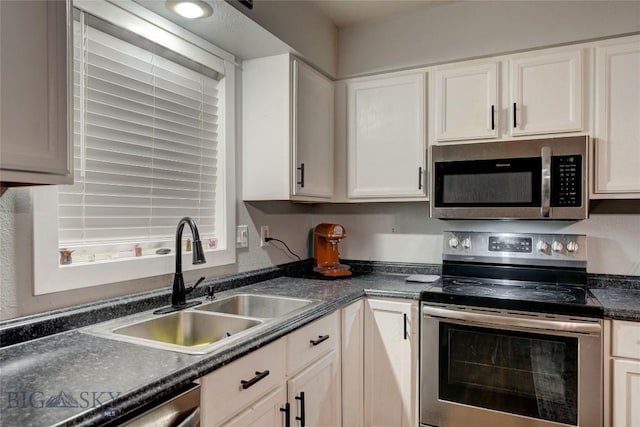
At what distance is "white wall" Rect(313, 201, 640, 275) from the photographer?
7.25 feet

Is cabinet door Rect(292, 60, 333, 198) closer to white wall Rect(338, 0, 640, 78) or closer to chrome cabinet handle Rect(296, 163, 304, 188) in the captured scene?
chrome cabinet handle Rect(296, 163, 304, 188)

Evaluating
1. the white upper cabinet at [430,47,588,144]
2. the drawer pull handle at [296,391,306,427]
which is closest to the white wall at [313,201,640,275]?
the white upper cabinet at [430,47,588,144]

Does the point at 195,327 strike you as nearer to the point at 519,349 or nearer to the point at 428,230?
the point at 519,349

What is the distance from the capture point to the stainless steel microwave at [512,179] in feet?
6.64

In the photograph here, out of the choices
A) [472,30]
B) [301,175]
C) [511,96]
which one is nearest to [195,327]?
[301,175]

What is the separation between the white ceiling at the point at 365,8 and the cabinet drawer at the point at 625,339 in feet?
6.04

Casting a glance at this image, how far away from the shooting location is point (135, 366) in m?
1.07

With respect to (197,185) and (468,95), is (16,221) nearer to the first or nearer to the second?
(197,185)

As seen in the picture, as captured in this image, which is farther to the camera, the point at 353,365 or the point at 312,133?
the point at 312,133

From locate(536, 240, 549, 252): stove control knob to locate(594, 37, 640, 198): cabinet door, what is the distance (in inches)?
15.0

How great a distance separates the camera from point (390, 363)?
7.01ft

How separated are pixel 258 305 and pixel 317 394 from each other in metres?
0.49

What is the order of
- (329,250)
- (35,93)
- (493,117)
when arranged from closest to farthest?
(35,93) < (493,117) < (329,250)

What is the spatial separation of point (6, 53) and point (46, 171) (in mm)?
272
